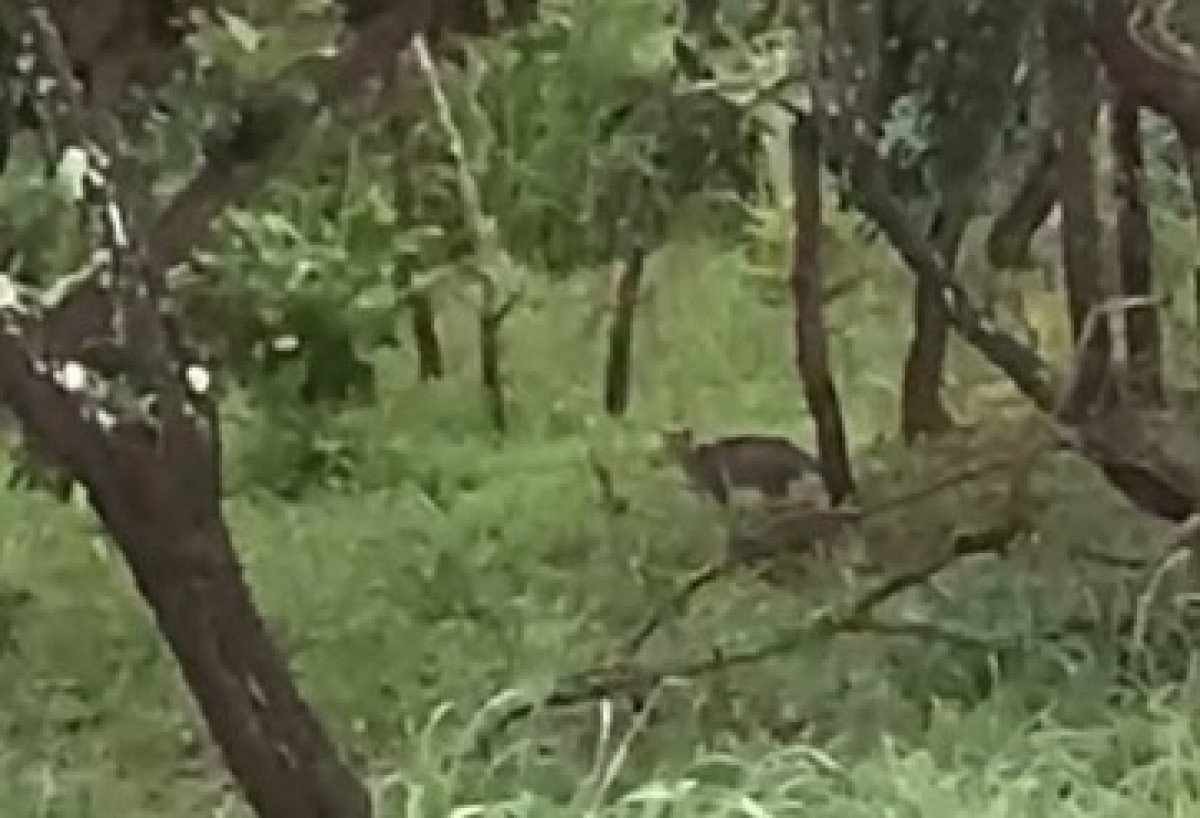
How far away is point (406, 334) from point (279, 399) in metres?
1.24

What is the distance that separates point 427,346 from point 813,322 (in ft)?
4.58

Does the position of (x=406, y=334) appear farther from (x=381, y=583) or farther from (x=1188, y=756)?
(x=1188, y=756)

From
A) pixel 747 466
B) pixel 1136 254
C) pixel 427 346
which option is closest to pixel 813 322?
pixel 747 466

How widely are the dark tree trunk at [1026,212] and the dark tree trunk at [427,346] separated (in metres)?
1.11

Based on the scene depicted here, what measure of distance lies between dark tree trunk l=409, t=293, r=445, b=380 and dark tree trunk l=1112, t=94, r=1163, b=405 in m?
1.72

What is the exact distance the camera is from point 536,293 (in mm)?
6816

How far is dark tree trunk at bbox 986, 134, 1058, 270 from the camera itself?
521 centimetres

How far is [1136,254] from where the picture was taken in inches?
195

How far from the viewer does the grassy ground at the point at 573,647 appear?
12.6ft

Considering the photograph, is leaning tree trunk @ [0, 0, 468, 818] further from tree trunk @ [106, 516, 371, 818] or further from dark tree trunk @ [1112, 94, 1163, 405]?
dark tree trunk @ [1112, 94, 1163, 405]

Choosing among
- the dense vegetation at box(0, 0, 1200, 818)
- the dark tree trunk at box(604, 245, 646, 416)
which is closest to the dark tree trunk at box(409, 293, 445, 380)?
the dense vegetation at box(0, 0, 1200, 818)

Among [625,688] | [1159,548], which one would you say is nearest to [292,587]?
[625,688]

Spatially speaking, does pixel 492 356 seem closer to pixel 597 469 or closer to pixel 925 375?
pixel 597 469

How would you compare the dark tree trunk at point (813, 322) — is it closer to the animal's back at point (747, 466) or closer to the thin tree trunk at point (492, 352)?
the animal's back at point (747, 466)
